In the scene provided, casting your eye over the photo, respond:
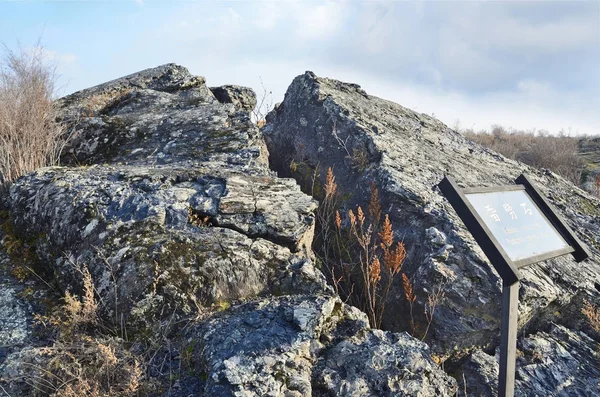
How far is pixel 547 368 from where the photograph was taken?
303 cm

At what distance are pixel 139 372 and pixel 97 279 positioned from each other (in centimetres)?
94

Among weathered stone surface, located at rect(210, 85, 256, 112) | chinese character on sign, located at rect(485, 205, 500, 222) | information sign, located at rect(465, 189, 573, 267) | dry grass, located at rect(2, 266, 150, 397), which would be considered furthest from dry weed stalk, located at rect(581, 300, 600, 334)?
weathered stone surface, located at rect(210, 85, 256, 112)

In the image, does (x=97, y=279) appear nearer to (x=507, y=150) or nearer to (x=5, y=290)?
(x=5, y=290)

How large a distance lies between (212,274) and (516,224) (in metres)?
2.10

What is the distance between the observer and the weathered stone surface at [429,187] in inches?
127

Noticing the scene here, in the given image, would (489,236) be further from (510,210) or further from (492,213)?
(510,210)

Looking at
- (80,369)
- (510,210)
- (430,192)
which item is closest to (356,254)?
(430,192)

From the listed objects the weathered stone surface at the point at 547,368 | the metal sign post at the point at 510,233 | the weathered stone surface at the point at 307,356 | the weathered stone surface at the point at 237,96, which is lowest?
the weathered stone surface at the point at 547,368

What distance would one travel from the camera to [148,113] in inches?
220

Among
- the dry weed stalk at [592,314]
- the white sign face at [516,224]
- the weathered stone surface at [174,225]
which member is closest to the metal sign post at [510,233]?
the white sign face at [516,224]

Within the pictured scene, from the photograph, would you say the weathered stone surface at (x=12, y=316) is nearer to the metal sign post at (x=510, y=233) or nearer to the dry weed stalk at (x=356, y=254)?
the dry weed stalk at (x=356, y=254)

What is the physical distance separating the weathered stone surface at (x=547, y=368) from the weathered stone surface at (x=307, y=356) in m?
0.69

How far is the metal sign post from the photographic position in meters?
2.28

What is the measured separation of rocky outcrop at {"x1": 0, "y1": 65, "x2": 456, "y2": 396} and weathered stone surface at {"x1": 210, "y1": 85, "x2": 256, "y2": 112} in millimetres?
3786
